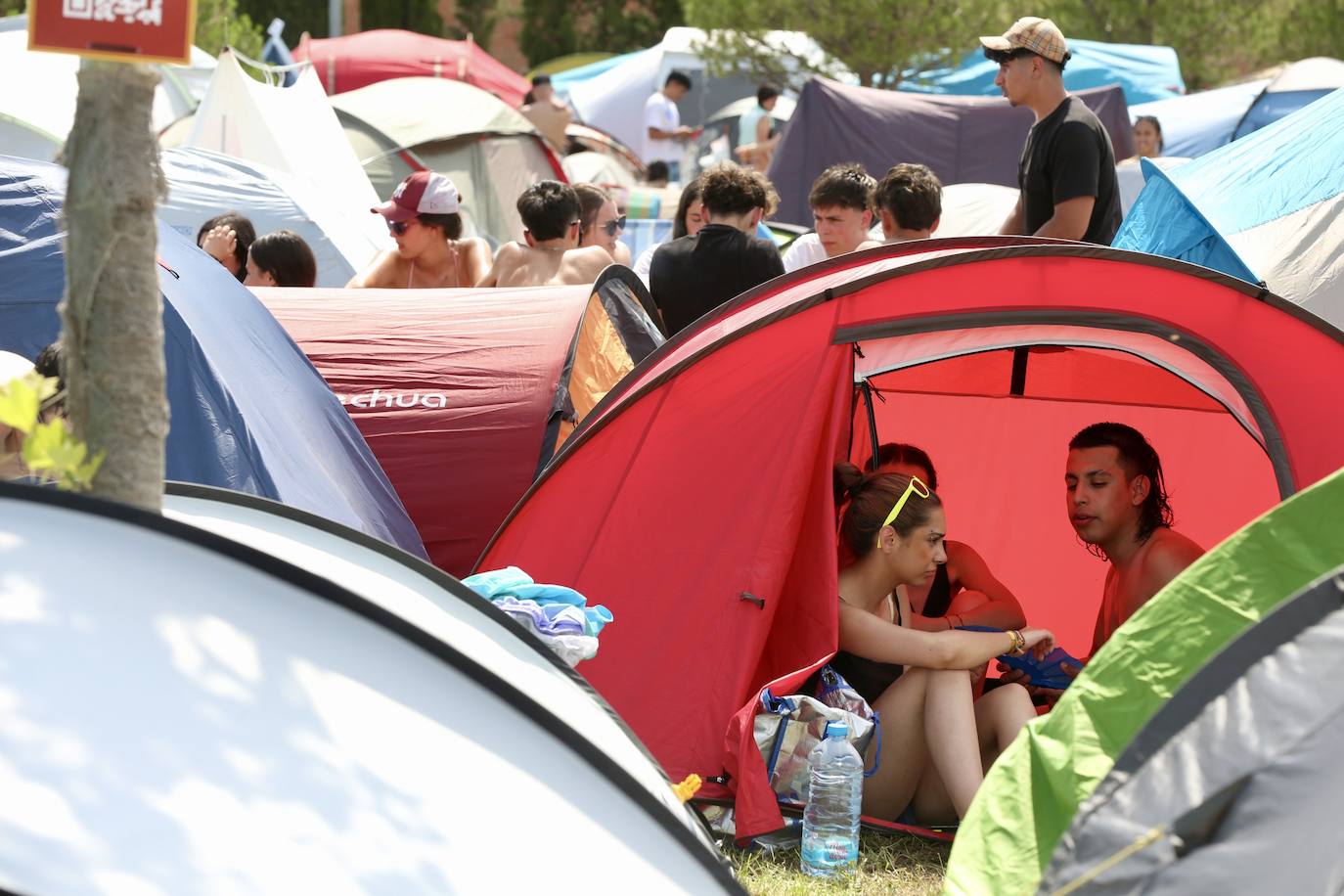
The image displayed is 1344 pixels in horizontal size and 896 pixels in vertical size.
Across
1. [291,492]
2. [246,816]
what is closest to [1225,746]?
[246,816]

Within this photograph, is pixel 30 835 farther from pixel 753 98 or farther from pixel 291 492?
pixel 753 98

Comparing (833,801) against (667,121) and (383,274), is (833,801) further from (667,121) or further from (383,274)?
(667,121)

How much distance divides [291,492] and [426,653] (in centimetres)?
207

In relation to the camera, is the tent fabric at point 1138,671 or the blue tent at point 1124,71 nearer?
the tent fabric at point 1138,671

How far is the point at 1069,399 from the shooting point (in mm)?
4742

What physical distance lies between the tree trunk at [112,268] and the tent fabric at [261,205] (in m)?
5.34

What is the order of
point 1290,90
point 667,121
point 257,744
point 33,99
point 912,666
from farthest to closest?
point 667,121
point 1290,90
point 33,99
point 912,666
point 257,744

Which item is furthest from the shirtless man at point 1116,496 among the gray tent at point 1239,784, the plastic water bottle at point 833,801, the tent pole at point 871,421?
the gray tent at point 1239,784

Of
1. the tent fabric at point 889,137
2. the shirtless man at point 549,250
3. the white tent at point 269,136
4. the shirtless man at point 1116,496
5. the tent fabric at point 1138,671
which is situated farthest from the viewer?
the tent fabric at point 889,137

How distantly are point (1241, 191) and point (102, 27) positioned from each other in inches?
178

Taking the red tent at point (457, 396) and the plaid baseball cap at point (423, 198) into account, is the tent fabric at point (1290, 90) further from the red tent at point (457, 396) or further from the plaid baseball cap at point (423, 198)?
the red tent at point (457, 396)

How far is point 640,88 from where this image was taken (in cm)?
2031

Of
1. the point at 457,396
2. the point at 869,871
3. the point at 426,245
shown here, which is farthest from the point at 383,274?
the point at 869,871

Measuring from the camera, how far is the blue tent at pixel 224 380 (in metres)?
3.70
